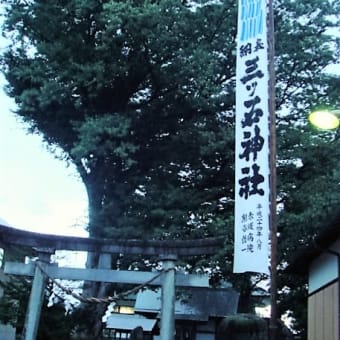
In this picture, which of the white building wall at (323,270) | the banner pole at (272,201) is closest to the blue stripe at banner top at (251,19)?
the banner pole at (272,201)

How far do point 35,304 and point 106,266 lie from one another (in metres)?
1.76

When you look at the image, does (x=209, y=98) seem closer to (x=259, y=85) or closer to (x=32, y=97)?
(x=32, y=97)

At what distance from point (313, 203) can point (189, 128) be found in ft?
15.1

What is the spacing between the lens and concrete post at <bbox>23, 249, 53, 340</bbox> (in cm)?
1112

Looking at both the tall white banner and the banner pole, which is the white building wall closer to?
the tall white banner

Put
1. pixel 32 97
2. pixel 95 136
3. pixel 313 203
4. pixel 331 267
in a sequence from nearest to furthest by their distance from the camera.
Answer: pixel 331 267 → pixel 313 203 → pixel 95 136 → pixel 32 97

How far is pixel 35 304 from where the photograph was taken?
11273 millimetres

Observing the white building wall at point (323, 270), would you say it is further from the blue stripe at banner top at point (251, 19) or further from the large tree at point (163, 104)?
the blue stripe at banner top at point (251, 19)

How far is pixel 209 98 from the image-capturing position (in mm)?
15656

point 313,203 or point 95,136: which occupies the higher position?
point 95,136

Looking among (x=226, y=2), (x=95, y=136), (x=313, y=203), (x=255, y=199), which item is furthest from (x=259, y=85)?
(x=226, y=2)

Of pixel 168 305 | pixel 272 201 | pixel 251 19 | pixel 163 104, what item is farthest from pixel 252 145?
pixel 163 104

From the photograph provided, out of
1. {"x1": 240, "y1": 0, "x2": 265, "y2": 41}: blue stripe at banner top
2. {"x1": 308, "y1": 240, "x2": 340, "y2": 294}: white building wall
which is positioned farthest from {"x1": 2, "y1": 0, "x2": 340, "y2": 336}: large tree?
{"x1": 240, "y1": 0, "x2": 265, "y2": 41}: blue stripe at banner top

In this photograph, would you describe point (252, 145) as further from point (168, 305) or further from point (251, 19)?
point (168, 305)
